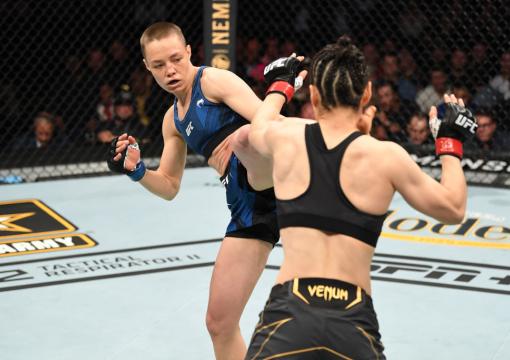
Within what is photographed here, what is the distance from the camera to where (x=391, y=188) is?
1897mm

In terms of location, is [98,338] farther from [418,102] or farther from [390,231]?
[418,102]

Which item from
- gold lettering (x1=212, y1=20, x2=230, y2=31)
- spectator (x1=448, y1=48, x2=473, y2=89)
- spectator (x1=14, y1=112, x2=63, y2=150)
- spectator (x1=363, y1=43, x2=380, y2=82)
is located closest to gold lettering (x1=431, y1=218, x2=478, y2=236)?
spectator (x1=448, y1=48, x2=473, y2=89)

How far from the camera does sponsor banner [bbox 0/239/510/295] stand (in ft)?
13.0

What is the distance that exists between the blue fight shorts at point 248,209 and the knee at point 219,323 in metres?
0.27

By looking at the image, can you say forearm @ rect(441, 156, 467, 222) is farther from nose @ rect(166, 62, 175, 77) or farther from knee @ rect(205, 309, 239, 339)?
nose @ rect(166, 62, 175, 77)

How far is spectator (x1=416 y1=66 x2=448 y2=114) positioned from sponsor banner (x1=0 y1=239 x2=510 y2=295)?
244 centimetres

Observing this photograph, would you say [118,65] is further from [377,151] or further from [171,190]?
[377,151]

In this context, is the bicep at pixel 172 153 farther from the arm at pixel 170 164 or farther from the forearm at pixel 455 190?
the forearm at pixel 455 190

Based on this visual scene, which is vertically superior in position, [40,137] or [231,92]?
[40,137]

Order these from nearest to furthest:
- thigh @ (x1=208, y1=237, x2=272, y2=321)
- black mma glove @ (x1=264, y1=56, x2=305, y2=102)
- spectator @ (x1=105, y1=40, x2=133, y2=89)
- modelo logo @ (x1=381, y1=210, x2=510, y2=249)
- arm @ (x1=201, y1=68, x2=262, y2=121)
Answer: black mma glove @ (x1=264, y1=56, x2=305, y2=102) → thigh @ (x1=208, y1=237, x2=272, y2=321) → arm @ (x1=201, y1=68, x2=262, y2=121) → modelo logo @ (x1=381, y1=210, x2=510, y2=249) → spectator @ (x1=105, y1=40, x2=133, y2=89)

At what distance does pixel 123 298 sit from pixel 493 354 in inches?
62.8

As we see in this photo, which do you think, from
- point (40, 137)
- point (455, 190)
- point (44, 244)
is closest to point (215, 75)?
point (455, 190)

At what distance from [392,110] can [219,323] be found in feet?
13.3

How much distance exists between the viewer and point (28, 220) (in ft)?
16.2
